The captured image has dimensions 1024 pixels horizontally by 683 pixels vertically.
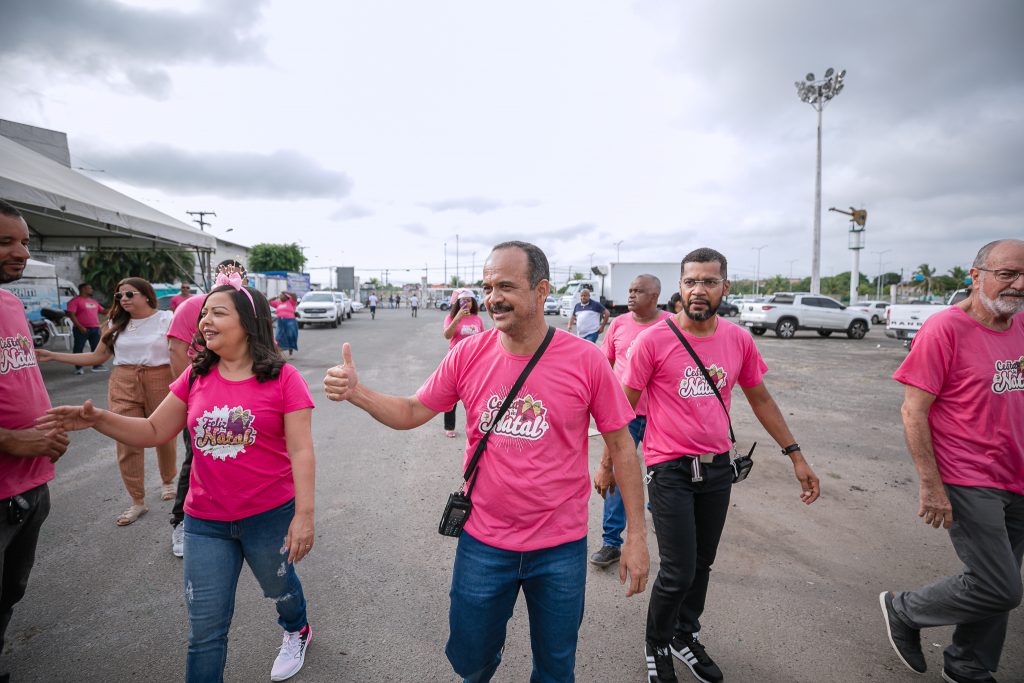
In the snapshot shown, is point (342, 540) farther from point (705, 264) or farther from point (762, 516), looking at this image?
point (762, 516)

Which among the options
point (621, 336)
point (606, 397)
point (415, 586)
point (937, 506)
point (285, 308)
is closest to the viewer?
point (606, 397)

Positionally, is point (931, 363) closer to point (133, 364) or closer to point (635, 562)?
point (635, 562)

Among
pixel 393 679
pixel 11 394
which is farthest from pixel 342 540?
pixel 11 394

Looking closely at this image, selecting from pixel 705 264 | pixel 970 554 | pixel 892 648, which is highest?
pixel 705 264

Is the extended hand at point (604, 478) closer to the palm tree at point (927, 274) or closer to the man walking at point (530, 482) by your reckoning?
the man walking at point (530, 482)

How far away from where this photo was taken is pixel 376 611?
9.53 feet

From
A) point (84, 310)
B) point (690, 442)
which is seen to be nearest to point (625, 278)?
point (84, 310)

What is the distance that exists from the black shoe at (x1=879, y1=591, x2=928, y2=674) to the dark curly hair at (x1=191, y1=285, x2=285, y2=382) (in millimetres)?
3346

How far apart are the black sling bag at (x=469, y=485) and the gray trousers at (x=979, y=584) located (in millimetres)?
2184

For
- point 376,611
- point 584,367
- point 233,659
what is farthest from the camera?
point 376,611

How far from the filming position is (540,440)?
186cm

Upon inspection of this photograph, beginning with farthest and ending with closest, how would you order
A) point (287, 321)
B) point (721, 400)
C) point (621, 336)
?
point (287, 321) < point (621, 336) < point (721, 400)

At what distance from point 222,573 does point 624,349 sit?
3023 mm

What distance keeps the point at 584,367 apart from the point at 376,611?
2.09 metres
